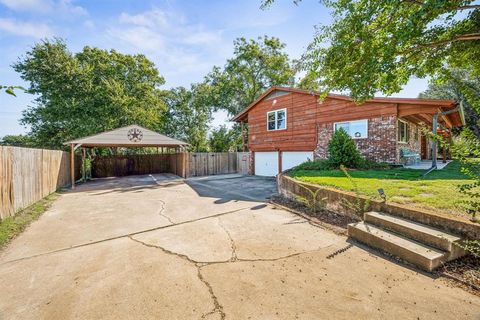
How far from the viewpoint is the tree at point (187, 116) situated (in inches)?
1012

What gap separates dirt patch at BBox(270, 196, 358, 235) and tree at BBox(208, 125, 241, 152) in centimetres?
1842

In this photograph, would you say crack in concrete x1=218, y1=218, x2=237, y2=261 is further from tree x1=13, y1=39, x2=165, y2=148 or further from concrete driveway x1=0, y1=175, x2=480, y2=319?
tree x1=13, y1=39, x2=165, y2=148

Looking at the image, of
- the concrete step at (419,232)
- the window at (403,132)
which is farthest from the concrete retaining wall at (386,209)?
the window at (403,132)

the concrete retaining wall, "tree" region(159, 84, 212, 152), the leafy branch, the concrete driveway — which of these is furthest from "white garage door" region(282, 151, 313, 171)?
"tree" region(159, 84, 212, 152)

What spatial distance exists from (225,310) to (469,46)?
6347 mm

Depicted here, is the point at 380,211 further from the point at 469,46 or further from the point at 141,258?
the point at 141,258

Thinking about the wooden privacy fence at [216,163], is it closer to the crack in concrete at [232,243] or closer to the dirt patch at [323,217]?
the dirt patch at [323,217]

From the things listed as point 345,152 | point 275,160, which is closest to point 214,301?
point 345,152

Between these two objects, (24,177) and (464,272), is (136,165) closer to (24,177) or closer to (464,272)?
(24,177)

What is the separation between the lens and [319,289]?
2.56 m

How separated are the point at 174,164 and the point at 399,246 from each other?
17.0 metres

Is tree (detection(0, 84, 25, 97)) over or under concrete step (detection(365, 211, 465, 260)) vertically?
over

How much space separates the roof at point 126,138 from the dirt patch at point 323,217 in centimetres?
1023

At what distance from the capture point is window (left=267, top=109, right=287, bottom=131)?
13603 mm
